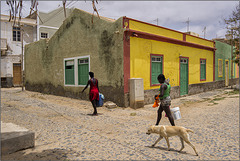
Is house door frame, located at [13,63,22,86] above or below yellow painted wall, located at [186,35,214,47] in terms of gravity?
below

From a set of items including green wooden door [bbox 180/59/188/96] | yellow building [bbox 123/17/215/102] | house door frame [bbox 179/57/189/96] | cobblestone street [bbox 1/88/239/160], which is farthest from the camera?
green wooden door [bbox 180/59/188/96]

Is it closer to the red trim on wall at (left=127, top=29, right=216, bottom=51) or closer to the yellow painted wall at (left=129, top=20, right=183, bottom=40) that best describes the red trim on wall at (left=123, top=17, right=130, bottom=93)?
the red trim on wall at (left=127, top=29, right=216, bottom=51)

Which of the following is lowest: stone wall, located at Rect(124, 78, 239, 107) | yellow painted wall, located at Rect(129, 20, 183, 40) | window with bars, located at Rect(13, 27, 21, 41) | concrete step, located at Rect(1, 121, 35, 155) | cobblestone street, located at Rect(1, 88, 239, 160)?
cobblestone street, located at Rect(1, 88, 239, 160)

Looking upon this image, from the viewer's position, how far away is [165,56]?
12.1 m

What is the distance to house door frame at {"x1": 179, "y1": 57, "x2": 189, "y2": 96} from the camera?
13.6m

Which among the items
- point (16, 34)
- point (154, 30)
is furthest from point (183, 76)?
point (16, 34)

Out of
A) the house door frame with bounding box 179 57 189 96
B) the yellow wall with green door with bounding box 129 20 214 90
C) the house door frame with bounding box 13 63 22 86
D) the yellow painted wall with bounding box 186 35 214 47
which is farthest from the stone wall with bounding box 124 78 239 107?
the house door frame with bounding box 13 63 22 86

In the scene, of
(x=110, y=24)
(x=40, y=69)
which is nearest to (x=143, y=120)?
(x=110, y=24)

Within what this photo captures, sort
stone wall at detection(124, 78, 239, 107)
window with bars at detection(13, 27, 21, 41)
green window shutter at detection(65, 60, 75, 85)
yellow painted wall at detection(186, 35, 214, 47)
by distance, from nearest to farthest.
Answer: stone wall at detection(124, 78, 239, 107) → green window shutter at detection(65, 60, 75, 85) → yellow painted wall at detection(186, 35, 214, 47) → window with bars at detection(13, 27, 21, 41)

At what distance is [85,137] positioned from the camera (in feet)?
17.4

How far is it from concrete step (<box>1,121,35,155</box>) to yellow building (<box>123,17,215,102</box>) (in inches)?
232

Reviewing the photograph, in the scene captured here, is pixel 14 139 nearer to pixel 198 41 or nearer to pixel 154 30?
pixel 154 30

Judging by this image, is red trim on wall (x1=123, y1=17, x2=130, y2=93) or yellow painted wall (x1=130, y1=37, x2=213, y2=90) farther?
yellow painted wall (x1=130, y1=37, x2=213, y2=90)

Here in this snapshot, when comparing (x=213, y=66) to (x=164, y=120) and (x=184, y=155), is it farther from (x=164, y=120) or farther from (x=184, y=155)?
(x=184, y=155)
